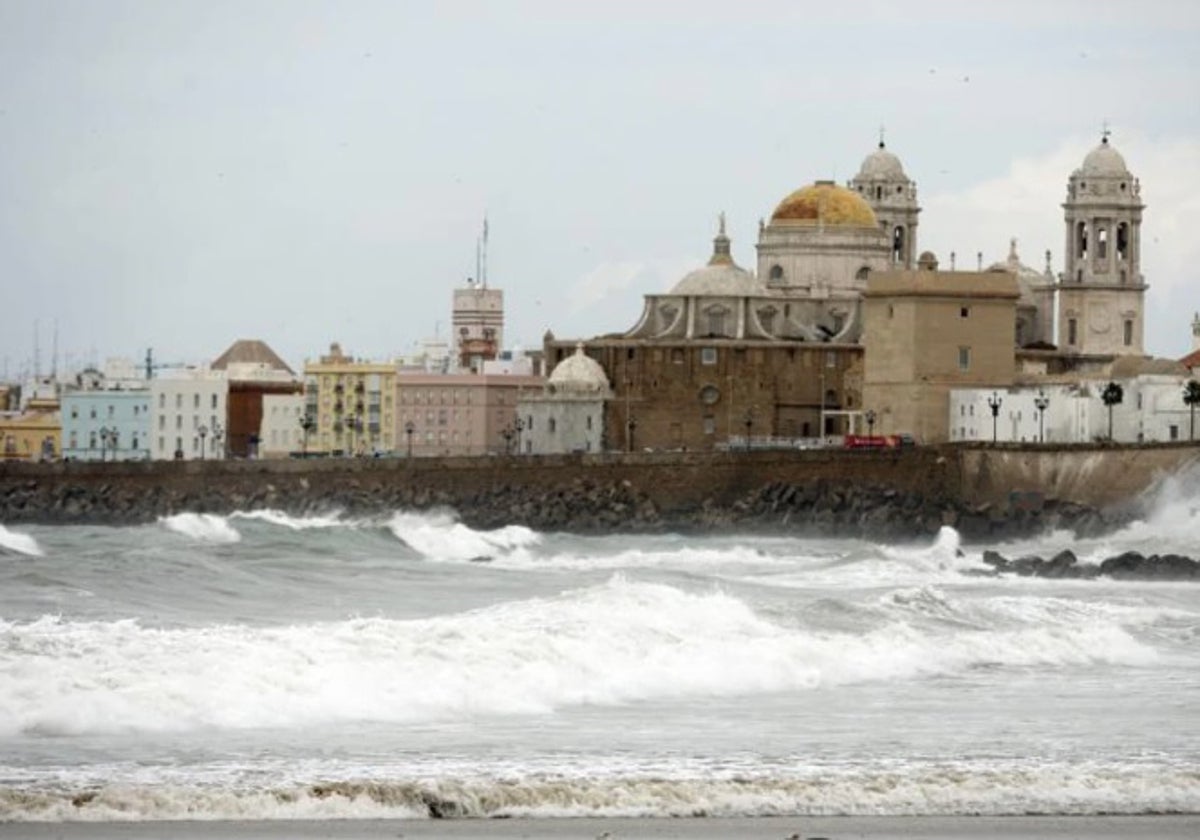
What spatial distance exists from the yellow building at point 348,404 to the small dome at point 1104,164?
86.8 ft

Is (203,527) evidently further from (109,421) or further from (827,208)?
(109,421)

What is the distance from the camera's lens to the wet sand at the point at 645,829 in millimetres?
25750

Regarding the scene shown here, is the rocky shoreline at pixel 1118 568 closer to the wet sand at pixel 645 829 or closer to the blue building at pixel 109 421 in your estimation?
the wet sand at pixel 645 829

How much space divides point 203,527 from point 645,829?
6079 centimetres

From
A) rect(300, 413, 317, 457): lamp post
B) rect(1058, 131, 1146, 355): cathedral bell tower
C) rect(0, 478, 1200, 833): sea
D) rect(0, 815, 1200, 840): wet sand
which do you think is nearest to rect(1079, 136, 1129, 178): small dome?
rect(1058, 131, 1146, 355): cathedral bell tower

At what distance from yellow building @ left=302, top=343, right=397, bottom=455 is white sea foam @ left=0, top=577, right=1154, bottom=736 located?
83.1m

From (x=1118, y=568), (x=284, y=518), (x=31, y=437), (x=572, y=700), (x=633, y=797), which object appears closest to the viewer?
(x=633, y=797)

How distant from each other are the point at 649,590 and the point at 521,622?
4.86 m

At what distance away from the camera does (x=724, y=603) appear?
43.3 metres

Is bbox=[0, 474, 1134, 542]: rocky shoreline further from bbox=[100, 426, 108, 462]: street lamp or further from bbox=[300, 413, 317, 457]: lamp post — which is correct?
bbox=[100, 426, 108, 462]: street lamp

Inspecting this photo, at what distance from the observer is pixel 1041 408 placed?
317 feet

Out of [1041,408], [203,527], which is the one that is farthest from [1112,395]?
[203,527]

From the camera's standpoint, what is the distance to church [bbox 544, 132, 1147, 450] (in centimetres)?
10544

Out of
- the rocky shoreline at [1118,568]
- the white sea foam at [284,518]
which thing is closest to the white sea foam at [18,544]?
the rocky shoreline at [1118,568]
